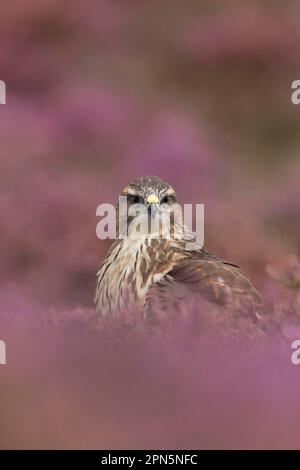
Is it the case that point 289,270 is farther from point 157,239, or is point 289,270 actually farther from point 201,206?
point 201,206

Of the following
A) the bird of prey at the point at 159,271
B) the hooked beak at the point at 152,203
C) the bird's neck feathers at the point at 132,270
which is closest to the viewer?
the bird of prey at the point at 159,271

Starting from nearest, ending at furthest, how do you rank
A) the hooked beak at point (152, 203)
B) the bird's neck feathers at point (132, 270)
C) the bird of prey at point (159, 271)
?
the bird of prey at point (159, 271)
the bird's neck feathers at point (132, 270)
the hooked beak at point (152, 203)

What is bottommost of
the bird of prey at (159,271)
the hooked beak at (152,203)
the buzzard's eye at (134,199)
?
the bird of prey at (159,271)

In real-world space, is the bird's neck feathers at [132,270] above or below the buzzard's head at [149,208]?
below

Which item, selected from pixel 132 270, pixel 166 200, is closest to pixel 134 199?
pixel 166 200

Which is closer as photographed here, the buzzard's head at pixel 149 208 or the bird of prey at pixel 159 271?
the bird of prey at pixel 159 271

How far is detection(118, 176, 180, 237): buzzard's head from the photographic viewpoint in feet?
5.63

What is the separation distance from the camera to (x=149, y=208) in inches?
66.6

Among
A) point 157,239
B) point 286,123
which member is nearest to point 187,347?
point 157,239

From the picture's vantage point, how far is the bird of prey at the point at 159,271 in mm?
1425

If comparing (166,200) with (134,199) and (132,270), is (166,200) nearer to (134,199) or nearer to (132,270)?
(134,199)

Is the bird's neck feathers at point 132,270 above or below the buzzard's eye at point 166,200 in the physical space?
below

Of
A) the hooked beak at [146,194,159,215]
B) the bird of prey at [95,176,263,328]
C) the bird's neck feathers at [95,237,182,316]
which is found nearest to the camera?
the bird of prey at [95,176,263,328]

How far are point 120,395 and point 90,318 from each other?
0.15m
